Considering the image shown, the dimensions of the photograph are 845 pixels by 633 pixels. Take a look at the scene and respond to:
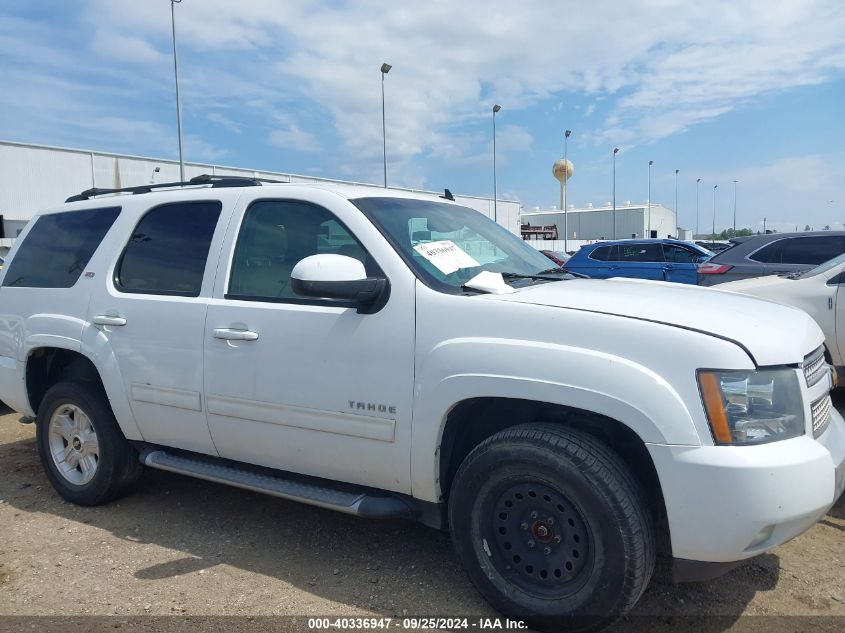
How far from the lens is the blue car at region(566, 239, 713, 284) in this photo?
14898 mm

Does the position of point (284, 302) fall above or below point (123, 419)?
above

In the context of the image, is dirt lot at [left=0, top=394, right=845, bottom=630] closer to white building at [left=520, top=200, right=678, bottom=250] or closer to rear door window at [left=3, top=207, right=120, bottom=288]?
rear door window at [left=3, top=207, right=120, bottom=288]

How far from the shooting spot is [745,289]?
245 inches

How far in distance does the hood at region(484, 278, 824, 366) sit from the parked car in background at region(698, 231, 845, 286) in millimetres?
5756

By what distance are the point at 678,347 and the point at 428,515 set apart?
54.0 inches

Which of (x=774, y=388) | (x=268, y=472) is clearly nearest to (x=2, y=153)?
(x=268, y=472)

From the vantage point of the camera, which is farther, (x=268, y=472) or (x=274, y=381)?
(x=268, y=472)

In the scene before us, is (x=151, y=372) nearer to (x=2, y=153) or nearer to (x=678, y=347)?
(x=678, y=347)

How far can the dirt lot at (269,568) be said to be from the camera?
3.02 meters

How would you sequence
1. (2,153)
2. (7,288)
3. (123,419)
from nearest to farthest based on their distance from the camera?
1. (123,419)
2. (7,288)
3. (2,153)

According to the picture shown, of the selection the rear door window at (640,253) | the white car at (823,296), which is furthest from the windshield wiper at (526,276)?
the rear door window at (640,253)

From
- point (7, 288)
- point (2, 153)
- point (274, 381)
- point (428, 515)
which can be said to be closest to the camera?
point (428, 515)

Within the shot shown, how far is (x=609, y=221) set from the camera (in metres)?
79.6

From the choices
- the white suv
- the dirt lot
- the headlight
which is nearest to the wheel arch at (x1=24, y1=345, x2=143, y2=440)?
the white suv
